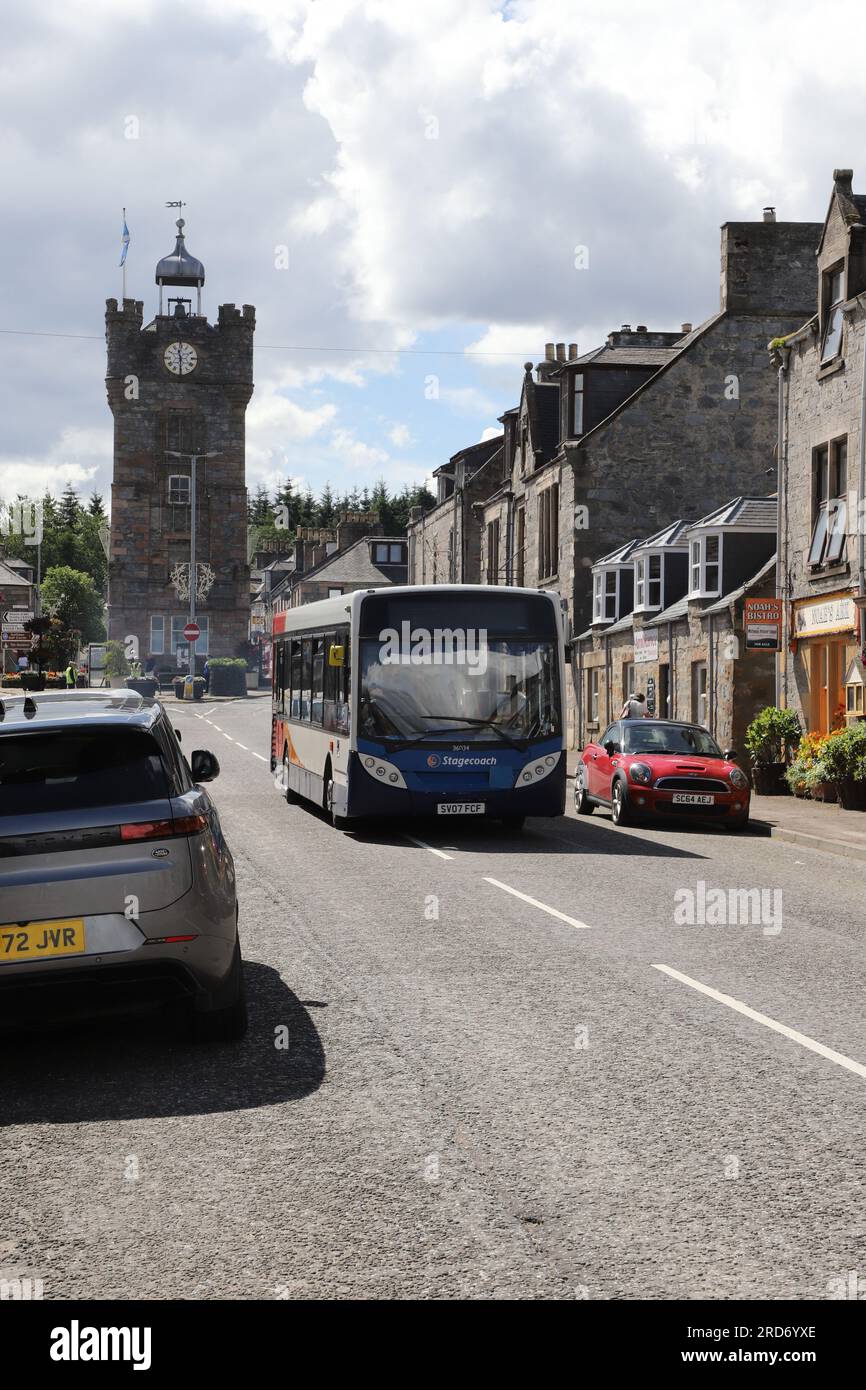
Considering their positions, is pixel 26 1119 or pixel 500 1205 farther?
pixel 26 1119

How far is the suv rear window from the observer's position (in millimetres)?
6941

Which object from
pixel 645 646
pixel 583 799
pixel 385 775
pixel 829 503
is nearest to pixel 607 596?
pixel 645 646

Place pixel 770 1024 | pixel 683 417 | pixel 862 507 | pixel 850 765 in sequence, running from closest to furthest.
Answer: pixel 770 1024
pixel 850 765
pixel 862 507
pixel 683 417

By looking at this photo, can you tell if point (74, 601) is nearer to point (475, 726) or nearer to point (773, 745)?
point (773, 745)

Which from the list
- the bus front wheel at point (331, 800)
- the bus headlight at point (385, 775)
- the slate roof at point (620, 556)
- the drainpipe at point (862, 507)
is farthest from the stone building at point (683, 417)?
the bus headlight at point (385, 775)

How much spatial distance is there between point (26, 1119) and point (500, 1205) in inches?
86.0

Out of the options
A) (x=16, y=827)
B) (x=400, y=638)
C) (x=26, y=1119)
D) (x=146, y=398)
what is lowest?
(x=26, y=1119)

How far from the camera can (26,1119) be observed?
5988 mm

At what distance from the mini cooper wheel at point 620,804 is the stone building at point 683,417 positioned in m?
22.7

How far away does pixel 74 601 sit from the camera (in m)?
121

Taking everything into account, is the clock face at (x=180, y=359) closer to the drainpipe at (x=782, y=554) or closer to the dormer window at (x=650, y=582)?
the dormer window at (x=650, y=582)

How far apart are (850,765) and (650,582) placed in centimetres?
1572
